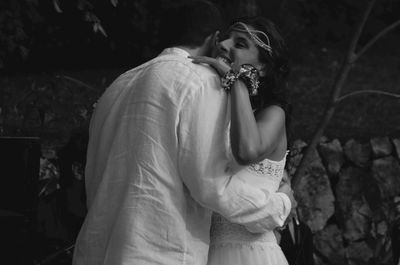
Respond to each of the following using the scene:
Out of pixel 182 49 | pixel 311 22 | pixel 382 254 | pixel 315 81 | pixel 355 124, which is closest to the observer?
pixel 182 49

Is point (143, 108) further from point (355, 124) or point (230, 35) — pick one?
point (355, 124)

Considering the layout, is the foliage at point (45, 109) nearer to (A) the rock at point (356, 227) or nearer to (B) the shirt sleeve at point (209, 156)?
(A) the rock at point (356, 227)

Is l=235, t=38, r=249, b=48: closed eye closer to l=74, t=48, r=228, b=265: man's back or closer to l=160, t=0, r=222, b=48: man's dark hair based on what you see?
l=160, t=0, r=222, b=48: man's dark hair

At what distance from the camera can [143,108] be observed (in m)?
3.06

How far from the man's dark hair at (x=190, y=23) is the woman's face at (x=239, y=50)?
0.23 feet

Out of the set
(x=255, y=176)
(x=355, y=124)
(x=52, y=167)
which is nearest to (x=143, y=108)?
(x=255, y=176)


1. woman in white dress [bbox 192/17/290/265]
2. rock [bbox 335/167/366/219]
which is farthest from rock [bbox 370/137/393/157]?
woman in white dress [bbox 192/17/290/265]

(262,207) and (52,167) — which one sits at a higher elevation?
(262,207)

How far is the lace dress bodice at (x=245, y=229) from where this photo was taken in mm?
3248

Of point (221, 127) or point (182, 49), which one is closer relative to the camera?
point (221, 127)

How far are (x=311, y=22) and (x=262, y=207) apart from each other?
21.7 feet

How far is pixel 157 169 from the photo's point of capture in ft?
9.92

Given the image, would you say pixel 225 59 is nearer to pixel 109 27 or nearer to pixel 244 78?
pixel 244 78

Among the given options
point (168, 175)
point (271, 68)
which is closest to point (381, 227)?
point (271, 68)
